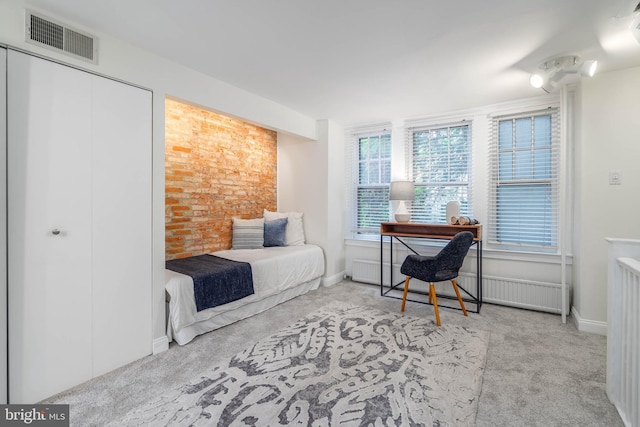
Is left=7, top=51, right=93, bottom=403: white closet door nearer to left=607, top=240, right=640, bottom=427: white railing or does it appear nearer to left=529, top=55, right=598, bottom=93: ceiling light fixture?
left=607, top=240, right=640, bottom=427: white railing

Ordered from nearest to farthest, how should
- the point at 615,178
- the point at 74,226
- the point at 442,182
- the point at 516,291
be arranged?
the point at 74,226 < the point at 615,178 < the point at 516,291 < the point at 442,182

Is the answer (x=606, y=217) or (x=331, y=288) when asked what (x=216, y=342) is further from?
(x=606, y=217)

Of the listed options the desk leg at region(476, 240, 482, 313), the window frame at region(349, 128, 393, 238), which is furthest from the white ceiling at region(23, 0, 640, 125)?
the desk leg at region(476, 240, 482, 313)

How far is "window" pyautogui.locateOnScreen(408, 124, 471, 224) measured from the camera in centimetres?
392

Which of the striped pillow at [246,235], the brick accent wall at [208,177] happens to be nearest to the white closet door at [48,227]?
the brick accent wall at [208,177]

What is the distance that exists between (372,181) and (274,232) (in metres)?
1.68

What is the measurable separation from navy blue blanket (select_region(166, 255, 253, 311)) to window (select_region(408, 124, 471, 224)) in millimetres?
2469

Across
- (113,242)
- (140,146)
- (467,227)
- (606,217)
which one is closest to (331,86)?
(140,146)

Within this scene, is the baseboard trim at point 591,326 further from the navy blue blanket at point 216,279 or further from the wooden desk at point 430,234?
the navy blue blanket at point 216,279

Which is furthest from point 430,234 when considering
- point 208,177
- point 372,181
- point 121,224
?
point 121,224

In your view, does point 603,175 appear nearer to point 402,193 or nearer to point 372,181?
point 402,193

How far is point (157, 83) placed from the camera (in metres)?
2.48

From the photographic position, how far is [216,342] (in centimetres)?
265

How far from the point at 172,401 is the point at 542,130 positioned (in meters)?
4.35
